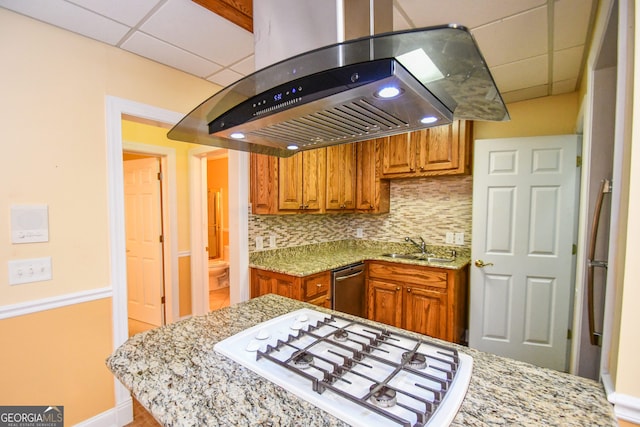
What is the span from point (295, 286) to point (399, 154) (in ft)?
5.73

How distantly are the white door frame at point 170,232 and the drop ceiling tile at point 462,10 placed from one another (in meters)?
2.79

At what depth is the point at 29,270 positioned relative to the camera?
5.09 feet

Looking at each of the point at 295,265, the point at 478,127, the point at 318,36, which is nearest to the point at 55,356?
the point at 295,265

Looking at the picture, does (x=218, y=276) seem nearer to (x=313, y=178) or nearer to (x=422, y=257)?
(x=313, y=178)

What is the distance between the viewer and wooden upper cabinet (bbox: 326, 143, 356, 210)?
2951 mm

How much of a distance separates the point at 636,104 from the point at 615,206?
33 cm

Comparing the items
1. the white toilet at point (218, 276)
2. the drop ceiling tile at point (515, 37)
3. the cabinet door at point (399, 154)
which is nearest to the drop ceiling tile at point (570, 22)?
the drop ceiling tile at point (515, 37)

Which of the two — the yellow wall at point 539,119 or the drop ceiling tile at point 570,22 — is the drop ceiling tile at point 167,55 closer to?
the drop ceiling tile at point 570,22

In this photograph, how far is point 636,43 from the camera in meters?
0.75

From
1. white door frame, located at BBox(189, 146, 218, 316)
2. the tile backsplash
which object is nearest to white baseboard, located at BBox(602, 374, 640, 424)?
the tile backsplash

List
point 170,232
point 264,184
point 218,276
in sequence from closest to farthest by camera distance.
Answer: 1. point 264,184
2. point 170,232
3. point 218,276

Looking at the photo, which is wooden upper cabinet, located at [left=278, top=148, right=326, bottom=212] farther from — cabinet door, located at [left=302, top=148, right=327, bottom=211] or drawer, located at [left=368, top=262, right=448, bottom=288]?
drawer, located at [left=368, top=262, right=448, bottom=288]

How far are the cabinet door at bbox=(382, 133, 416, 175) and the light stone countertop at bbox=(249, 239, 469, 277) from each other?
2.84ft

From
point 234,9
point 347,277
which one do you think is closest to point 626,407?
point 347,277
